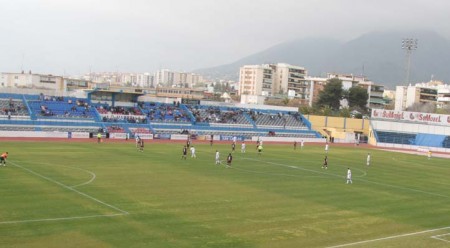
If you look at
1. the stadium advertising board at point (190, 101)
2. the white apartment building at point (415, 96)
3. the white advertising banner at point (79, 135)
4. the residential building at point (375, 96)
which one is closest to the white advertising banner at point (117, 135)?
the white advertising banner at point (79, 135)

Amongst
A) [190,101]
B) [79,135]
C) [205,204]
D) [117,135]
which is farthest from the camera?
[190,101]

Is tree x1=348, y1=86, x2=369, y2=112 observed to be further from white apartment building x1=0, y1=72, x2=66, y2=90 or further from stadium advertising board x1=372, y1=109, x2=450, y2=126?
white apartment building x1=0, y1=72, x2=66, y2=90

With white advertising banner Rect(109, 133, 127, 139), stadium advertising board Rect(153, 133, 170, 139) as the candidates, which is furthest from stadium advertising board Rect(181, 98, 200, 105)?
white advertising banner Rect(109, 133, 127, 139)

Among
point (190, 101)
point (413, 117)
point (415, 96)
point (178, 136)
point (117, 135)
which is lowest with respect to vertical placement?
point (117, 135)

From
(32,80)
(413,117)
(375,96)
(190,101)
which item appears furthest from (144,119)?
(375,96)

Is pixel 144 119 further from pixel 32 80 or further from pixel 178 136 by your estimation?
pixel 32 80

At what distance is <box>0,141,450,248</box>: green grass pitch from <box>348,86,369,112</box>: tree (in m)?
84.0

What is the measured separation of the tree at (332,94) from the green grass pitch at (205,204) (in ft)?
264

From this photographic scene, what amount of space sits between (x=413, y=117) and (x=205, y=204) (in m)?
73.8

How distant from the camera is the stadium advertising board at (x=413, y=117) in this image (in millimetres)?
88619

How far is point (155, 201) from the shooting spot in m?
26.8

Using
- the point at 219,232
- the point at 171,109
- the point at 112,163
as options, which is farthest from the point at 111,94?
the point at 219,232

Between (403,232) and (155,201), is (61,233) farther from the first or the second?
(403,232)

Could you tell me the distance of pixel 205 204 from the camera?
88.3 feet
